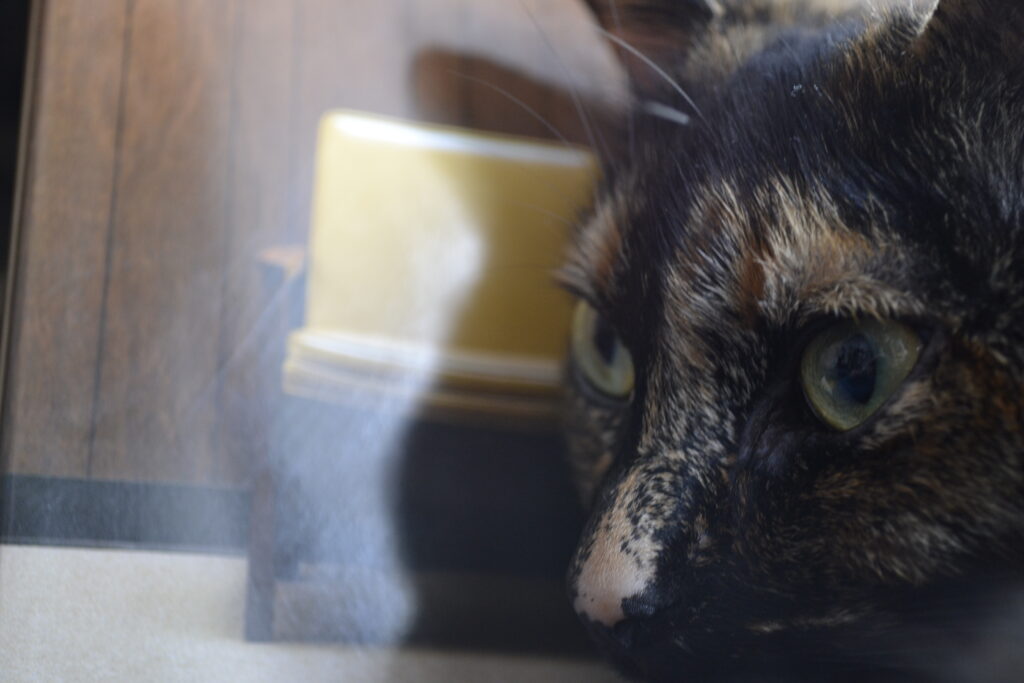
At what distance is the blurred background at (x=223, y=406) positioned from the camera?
0.58 meters

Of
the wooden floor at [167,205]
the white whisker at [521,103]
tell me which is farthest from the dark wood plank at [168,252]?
the white whisker at [521,103]

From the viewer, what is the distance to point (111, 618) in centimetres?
55

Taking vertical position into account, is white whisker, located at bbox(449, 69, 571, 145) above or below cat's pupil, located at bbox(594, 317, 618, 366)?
above

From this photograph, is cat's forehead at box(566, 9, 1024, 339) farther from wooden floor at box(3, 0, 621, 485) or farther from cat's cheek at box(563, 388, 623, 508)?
wooden floor at box(3, 0, 621, 485)

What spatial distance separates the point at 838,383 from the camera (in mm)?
466

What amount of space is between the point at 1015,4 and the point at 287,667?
562mm

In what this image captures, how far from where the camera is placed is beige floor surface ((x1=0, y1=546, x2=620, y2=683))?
1.78 feet

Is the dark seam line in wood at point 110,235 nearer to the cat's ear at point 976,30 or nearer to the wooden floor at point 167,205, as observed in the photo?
the wooden floor at point 167,205

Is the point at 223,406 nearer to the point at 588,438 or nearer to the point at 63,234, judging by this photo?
the point at 63,234

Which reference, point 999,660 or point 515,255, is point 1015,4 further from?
point 515,255

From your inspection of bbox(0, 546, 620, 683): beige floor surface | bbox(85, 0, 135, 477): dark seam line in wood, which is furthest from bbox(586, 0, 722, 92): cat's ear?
bbox(0, 546, 620, 683): beige floor surface

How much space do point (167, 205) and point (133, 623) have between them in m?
0.28

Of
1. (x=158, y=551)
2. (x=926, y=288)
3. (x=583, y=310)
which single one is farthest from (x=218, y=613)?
(x=926, y=288)

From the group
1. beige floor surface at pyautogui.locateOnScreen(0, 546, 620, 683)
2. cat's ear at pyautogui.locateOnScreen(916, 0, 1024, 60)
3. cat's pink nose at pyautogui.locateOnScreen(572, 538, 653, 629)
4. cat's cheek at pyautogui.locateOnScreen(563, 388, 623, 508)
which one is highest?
cat's ear at pyautogui.locateOnScreen(916, 0, 1024, 60)
